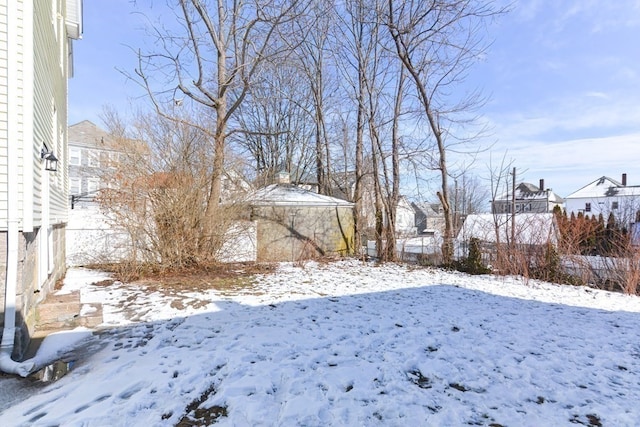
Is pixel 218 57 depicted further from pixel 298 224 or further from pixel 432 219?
pixel 432 219

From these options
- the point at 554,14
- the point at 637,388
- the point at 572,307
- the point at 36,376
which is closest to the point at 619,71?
the point at 554,14

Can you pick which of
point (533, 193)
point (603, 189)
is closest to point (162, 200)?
point (533, 193)

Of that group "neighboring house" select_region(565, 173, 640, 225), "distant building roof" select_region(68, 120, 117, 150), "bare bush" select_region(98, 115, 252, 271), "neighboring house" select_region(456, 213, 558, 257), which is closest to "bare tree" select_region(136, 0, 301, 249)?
"bare bush" select_region(98, 115, 252, 271)

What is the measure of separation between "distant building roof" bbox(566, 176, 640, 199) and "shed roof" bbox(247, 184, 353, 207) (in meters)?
38.2

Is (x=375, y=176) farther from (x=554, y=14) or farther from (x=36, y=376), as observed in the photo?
(x=36, y=376)

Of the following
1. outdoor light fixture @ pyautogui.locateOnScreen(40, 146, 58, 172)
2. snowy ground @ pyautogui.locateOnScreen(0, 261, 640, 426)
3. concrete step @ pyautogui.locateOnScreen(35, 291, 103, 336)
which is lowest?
snowy ground @ pyautogui.locateOnScreen(0, 261, 640, 426)

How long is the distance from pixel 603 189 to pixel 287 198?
4197 cm

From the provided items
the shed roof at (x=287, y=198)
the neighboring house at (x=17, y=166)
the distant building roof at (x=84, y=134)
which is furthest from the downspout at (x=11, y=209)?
the distant building roof at (x=84, y=134)

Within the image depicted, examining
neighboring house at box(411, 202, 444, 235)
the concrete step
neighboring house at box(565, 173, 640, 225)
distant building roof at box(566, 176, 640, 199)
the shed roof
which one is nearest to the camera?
the concrete step

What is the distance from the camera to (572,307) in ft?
19.7

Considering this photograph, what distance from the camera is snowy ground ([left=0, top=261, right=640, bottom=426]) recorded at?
2.55m

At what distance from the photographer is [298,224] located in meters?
12.4

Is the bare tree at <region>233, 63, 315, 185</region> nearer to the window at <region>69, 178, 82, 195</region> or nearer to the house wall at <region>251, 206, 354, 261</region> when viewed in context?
the house wall at <region>251, 206, 354, 261</region>

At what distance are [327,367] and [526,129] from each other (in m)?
15.5
